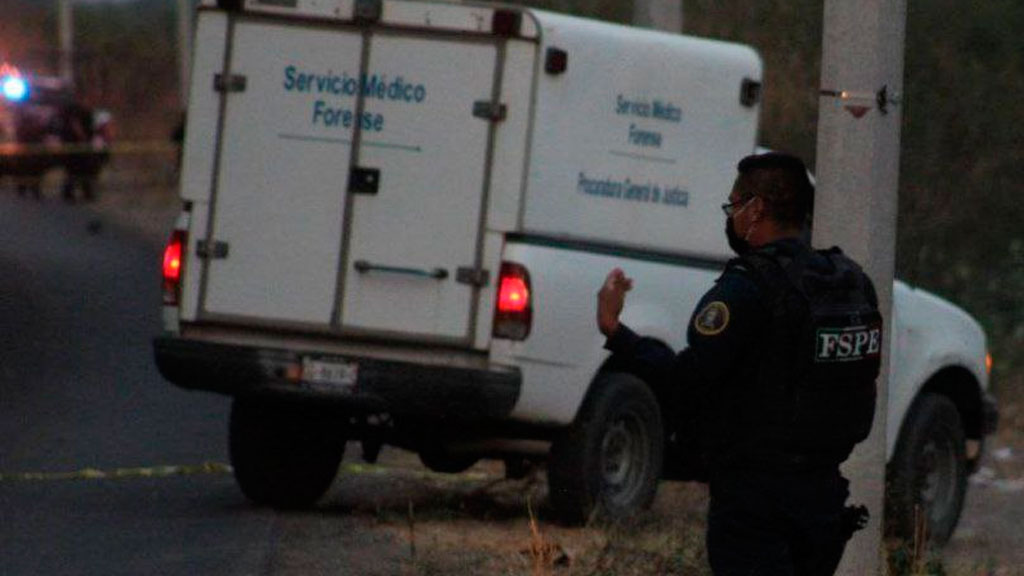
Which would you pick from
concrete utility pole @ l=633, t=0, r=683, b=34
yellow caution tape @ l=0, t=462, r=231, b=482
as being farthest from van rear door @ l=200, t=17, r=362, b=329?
concrete utility pole @ l=633, t=0, r=683, b=34

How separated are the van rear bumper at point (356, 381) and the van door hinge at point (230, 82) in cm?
117

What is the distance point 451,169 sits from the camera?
412 inches

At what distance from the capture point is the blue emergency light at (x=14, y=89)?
131ft

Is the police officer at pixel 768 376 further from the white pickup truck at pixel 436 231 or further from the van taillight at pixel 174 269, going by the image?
the van taillight at pixel 174 269

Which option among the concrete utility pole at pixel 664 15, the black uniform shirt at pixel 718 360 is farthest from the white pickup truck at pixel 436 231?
the black uniform shirt at pixel 718 360

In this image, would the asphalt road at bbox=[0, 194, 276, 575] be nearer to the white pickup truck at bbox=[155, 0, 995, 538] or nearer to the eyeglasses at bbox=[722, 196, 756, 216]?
the white pickup truck at bbox=[155, 0, 995, 538]

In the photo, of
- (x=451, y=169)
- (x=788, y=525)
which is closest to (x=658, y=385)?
(x=788, y=525)

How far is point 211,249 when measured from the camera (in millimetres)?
10773

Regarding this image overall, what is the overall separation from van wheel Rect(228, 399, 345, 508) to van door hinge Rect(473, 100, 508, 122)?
168 centimetres

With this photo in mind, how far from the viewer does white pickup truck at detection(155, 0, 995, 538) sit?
10359 millimetres

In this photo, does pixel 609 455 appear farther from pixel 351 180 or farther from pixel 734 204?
pixel 734 204

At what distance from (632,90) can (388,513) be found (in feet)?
7.46

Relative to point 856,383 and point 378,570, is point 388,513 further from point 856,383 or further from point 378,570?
point 856,383

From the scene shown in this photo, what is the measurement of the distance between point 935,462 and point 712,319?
6.79m
